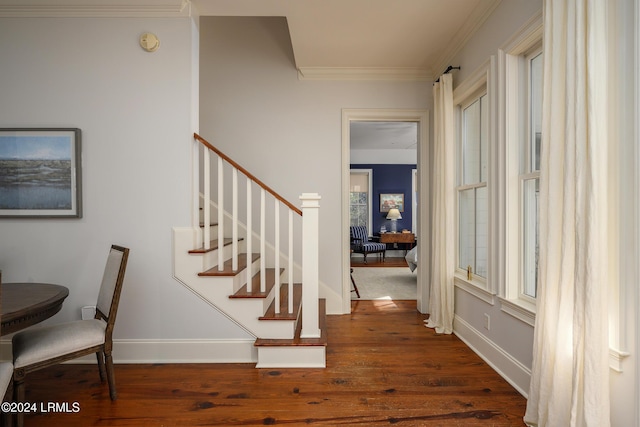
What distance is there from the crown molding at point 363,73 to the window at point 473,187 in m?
0.75

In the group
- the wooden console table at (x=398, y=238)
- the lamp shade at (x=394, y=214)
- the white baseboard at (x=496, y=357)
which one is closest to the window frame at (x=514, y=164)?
the white baseboard at (x=496, y=357)

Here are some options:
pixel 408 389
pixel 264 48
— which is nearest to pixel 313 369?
pixel 408 389

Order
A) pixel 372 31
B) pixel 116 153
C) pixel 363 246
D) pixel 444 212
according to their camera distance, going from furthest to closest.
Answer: pixel 363 246 → pixel 444 212 → pixel 372 31 → pixel 116 153

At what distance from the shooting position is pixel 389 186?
895cm

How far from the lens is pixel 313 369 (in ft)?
8.16

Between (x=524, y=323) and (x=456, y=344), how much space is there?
36.4 inches

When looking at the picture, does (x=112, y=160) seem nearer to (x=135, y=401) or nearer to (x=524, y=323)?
(x=135, y=401)

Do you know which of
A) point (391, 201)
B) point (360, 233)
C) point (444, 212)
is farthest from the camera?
point (391, 201)

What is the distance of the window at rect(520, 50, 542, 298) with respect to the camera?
2273 mm

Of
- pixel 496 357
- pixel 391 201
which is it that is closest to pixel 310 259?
pixel 496 357

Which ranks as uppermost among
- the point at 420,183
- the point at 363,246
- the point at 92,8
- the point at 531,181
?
the point at 92,8

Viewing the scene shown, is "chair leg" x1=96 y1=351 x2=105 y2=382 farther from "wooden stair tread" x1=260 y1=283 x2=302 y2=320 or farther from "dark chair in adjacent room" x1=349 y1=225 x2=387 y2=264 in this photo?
"dark chair in adjacent room" x1=349 y1=225 x2=387 y2=264

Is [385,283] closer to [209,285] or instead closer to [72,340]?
[209,285]

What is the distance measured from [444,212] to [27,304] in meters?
3.18
